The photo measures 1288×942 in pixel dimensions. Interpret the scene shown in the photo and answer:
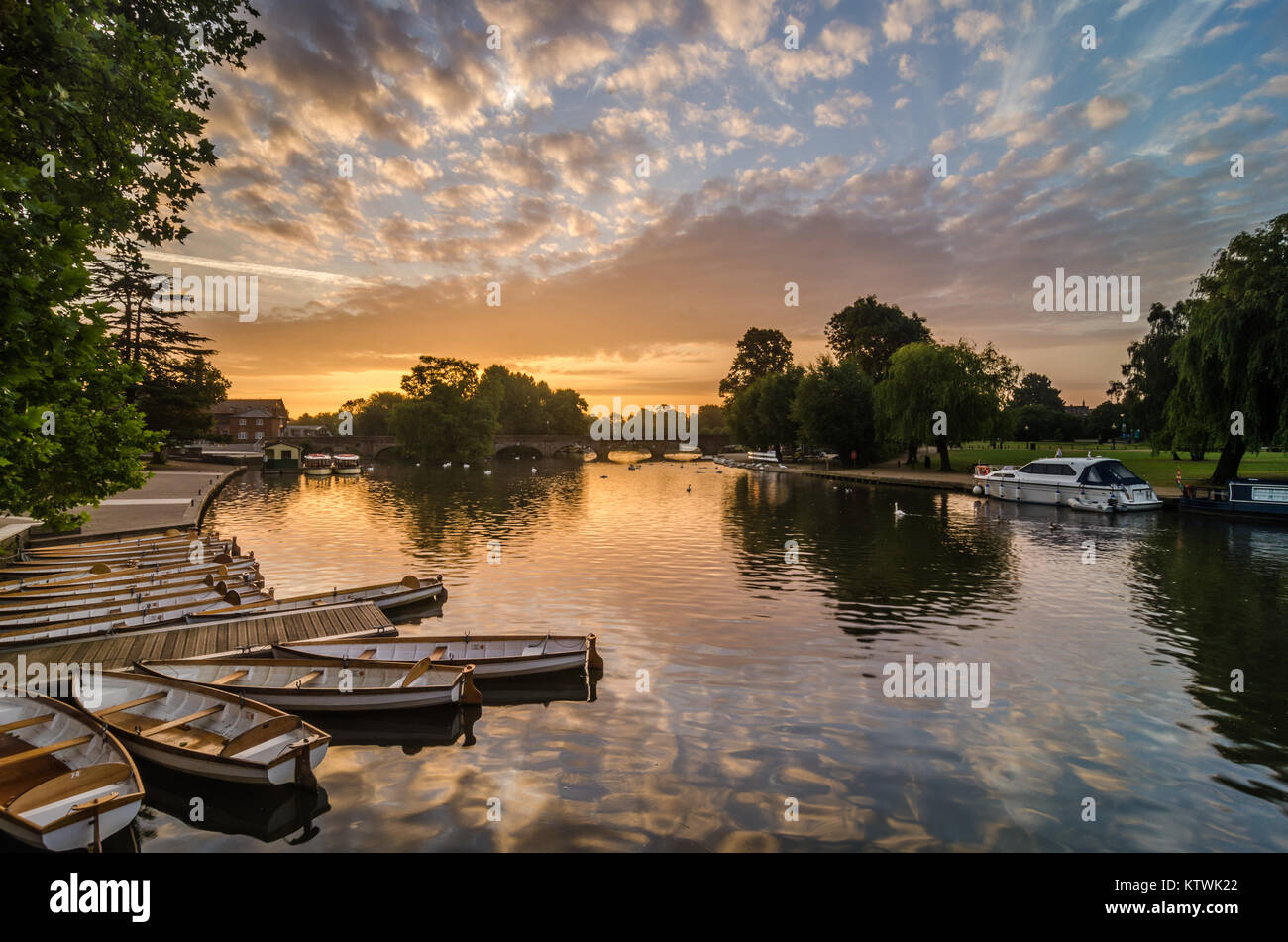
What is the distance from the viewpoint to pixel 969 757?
468 inches

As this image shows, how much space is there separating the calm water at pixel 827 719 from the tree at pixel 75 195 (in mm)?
7485

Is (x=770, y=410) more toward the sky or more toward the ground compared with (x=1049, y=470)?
more toward the sky

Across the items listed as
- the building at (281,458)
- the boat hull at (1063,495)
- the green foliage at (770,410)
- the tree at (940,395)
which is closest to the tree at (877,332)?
the green foliage at (770,410)

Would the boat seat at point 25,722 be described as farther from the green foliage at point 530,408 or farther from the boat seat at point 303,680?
the green foliage at point 530,408

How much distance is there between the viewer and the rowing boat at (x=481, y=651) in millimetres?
15750

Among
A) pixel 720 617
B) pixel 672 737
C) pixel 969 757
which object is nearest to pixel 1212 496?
pixel 720 617

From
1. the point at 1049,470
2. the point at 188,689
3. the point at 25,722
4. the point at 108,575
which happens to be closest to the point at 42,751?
the point at 25,722

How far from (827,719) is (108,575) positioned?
76.5ft

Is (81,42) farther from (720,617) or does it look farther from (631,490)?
(631,490)

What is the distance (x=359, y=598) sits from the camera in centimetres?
2131

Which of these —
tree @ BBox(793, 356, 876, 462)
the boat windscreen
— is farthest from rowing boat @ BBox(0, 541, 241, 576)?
tree @ BBox(793, 356, 876, 462)

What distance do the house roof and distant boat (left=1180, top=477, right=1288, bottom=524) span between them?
195 m

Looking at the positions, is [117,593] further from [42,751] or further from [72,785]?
[72,785]
